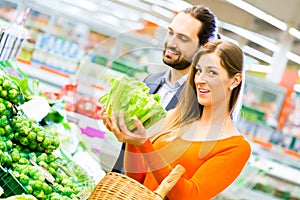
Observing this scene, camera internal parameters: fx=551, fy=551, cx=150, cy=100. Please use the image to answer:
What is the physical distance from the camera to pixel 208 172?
1778 mm

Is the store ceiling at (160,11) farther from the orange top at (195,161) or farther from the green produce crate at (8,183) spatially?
the orange top at (195,161)

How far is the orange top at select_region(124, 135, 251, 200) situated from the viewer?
5.77 ft

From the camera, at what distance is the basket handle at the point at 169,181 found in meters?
1.67

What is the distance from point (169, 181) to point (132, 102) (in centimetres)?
28

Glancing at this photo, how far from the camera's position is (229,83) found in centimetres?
185

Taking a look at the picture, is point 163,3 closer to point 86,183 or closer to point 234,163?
point 86,183

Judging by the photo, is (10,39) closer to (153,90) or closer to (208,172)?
(153,90)

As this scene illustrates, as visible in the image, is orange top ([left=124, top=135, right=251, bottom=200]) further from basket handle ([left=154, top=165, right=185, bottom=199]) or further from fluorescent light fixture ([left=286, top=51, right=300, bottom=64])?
fluorescent light fixture ([left=286, top=51, right=300, bottom=64])

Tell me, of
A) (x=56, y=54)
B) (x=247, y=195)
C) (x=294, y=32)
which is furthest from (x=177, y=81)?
(x=294, y=32)

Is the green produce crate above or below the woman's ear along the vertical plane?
below

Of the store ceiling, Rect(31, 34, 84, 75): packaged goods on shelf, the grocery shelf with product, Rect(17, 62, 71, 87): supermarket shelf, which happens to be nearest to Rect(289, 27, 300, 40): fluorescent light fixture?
the store ceiling

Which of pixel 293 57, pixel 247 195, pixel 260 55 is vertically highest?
pixel 293 57

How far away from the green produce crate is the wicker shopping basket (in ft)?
1.68

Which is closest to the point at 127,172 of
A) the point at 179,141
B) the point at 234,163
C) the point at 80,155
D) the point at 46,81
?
the point at 179,141
